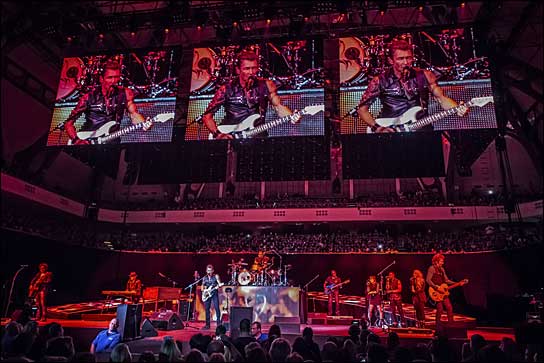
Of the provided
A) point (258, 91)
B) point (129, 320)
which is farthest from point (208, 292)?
point (258, 91)

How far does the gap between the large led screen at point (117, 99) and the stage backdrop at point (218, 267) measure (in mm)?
5210

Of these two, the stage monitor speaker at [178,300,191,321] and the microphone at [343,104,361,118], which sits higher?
→ the microphone at [343,104,361,118]

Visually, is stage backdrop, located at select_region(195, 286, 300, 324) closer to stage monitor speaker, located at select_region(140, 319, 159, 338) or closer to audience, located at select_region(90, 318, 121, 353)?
stage monitor speaker, located at select_region(140, 319, 159, 338)

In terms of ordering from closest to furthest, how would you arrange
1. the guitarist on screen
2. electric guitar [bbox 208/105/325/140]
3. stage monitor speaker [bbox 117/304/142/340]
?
1. stage monitor speaker [bbox 117/304/142/340]
2. electric guitar [bbox 208/105/325/140]
3. the guitarist on screen

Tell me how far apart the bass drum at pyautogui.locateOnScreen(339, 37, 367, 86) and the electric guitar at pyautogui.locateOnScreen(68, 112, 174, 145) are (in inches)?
191

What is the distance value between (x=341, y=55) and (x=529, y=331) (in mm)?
7756

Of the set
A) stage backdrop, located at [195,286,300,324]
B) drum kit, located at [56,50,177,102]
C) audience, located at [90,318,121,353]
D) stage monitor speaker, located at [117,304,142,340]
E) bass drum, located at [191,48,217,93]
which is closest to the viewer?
audience, located at [90,318,121,353]

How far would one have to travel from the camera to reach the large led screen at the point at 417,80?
946cm

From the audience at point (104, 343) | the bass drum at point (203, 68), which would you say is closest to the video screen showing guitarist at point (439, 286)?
the audience at point (104, 343)

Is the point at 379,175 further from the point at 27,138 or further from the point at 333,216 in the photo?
the point at 27,138

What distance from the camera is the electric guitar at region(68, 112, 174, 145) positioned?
10383 mm

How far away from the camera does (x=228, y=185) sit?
23.3 metres

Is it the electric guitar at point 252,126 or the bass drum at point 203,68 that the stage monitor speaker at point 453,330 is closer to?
the electric guitar at point 252,126

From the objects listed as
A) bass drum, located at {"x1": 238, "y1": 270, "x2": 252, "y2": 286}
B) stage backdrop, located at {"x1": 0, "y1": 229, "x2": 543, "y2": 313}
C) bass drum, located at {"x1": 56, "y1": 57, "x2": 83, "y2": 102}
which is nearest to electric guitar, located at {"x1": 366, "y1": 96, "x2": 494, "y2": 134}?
bass drum, located at {"x1": 238, "y1": 270, "x2": 252, "y2": 286}
